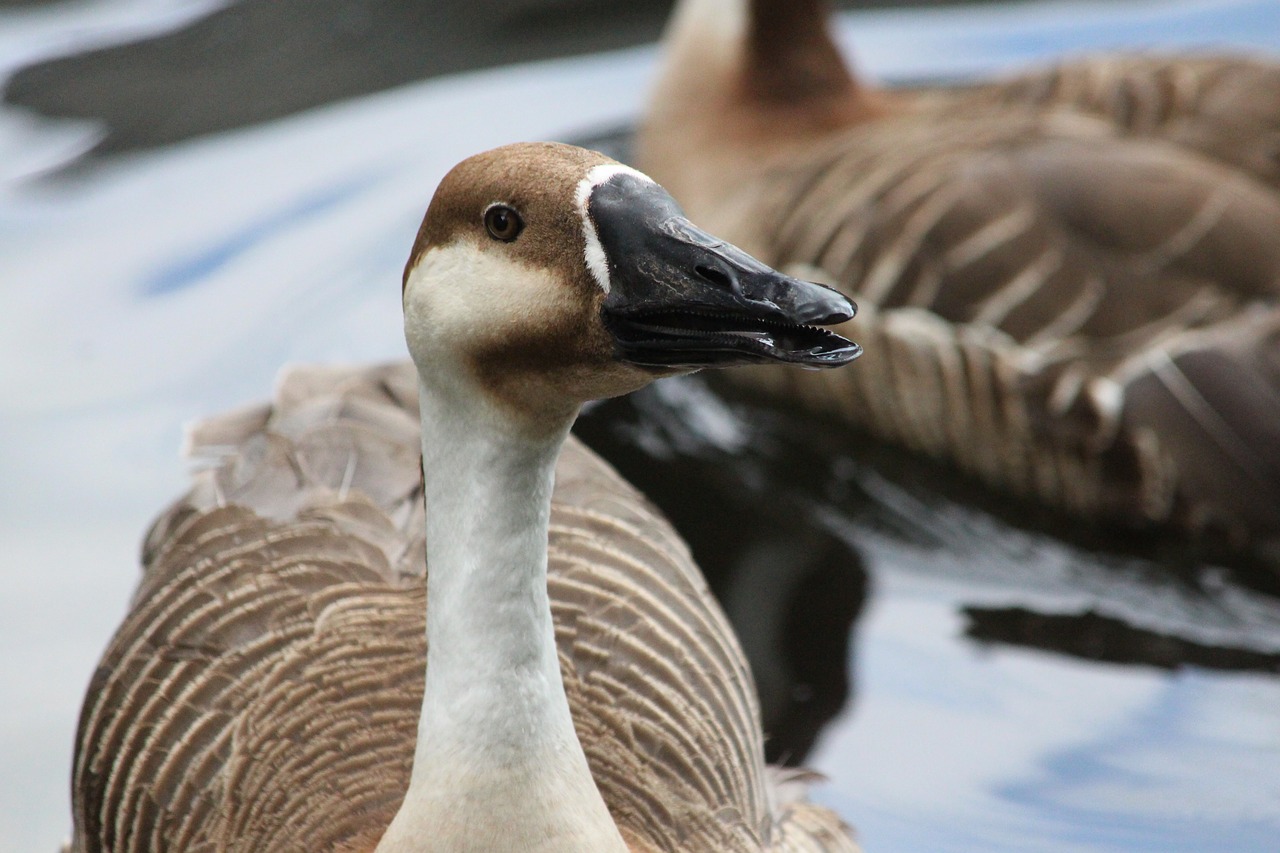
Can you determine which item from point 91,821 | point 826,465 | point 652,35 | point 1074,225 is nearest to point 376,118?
point 652,35

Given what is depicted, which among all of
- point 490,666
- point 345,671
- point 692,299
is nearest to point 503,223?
point 692,299

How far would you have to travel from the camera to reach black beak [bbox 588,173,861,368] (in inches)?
84.3

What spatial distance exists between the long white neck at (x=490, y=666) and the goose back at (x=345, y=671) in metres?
0.32

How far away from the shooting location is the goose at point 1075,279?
509 cm

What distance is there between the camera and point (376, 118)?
7.73m

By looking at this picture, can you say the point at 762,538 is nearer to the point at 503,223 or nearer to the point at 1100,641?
the point at 1100,641

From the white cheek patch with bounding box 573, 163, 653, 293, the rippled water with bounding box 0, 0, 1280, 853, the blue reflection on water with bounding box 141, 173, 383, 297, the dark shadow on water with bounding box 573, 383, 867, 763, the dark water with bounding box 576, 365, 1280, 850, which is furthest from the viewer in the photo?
the blue reflection on water with bounding box 141, 173, 383, 297

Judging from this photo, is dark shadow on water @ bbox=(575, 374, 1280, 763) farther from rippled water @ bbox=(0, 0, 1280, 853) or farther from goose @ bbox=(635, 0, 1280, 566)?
goose @ bbox=(635, 0, 1280, 566)

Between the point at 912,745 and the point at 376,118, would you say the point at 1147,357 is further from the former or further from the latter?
the point at 376,118

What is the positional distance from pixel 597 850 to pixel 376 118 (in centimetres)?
559

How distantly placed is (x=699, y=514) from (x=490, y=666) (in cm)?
308

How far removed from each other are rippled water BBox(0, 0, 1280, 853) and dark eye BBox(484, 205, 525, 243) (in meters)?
2.54

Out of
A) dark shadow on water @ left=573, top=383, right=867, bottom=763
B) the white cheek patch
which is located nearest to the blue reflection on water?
dark shadow on water @ left=573, top=383, right=867, bottom=763

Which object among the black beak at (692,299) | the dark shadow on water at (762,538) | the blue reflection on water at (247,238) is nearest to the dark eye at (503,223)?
the black beak at (692,299)
